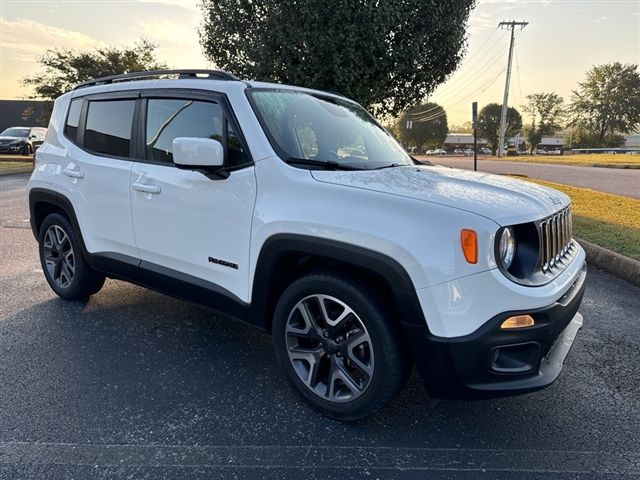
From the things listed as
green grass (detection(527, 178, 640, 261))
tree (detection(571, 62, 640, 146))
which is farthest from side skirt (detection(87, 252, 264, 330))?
tree (detection(571, 62, 640, 146))

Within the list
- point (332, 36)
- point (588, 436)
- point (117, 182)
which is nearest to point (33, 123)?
point (332, 36)

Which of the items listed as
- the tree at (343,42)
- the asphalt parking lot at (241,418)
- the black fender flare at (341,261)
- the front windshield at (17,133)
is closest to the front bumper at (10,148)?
the front windshield at (17,133)

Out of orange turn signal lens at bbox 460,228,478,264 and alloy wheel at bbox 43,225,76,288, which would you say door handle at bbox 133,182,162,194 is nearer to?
alloy wheel at bbox 43,225,76,288

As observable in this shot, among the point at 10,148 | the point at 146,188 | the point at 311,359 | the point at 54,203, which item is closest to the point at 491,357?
the point at 311,359

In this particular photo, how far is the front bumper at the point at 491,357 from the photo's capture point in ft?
7.41

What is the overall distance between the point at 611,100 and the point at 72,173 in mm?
95506

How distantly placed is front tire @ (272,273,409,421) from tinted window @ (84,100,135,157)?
6.31 ft

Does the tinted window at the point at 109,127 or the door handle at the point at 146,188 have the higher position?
the tinted window at the point at 109,127

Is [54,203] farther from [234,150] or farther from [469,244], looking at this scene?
[469,244]

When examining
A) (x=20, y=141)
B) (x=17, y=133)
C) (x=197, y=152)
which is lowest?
(x=197, y=152)

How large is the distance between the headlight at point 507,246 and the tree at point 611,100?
95.1 meters

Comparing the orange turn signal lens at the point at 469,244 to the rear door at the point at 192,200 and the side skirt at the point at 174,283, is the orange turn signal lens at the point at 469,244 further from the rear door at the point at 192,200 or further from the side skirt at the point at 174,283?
the side skirt at the point at 174,283

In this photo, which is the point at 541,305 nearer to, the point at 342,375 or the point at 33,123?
the point at 342,375

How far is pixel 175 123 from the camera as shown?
3.41m
